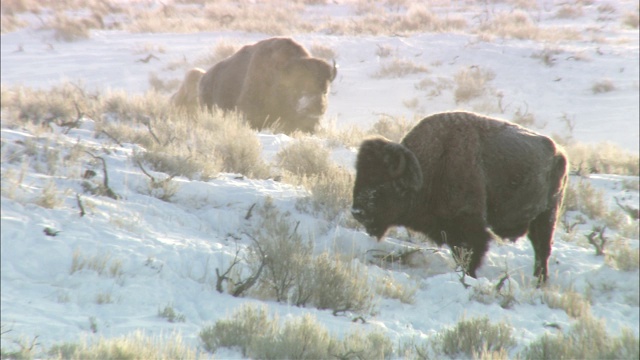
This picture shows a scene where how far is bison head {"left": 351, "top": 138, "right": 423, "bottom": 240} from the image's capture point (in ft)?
21.3

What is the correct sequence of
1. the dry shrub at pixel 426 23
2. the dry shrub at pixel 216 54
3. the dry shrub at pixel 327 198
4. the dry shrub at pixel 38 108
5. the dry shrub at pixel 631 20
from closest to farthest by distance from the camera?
the dry shrub at pixel 327 198, the dry shrub at pixel 38 108, the dry shrub at pixel 216 54, the dry shrub at pixel 426 23, the dry shrub at pixel 631 20

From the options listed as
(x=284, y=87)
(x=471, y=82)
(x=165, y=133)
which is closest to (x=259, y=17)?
(x=471, y=82)

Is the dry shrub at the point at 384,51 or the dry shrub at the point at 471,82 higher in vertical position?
the dry shrub at the point at 384,51

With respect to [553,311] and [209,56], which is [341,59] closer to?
[209,56]

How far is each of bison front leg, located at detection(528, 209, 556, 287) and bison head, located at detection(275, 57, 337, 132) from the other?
614 centimetres

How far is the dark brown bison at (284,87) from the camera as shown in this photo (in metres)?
12.7

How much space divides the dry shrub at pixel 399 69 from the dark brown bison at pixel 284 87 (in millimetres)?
9367

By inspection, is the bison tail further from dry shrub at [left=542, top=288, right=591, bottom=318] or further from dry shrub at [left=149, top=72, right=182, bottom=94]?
dry shrub at [left=149, top=72, right=182, bottom=94]

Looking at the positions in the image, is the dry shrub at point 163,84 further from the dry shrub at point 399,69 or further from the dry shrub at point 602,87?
the dry shrub at point 602,87

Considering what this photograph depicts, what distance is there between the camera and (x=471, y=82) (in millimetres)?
20000

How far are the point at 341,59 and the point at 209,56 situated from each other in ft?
15.0

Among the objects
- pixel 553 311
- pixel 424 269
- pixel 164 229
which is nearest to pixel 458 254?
pixel 424 269

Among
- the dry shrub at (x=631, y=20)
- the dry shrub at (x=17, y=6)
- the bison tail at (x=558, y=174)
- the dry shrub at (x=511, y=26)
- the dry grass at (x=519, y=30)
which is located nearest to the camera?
the bison tail at (x=558, y=174)

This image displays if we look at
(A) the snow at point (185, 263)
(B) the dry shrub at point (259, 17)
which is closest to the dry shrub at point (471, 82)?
(A) the snow at point (185, 263)
